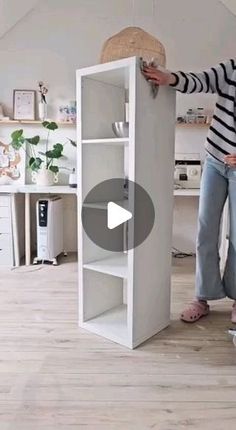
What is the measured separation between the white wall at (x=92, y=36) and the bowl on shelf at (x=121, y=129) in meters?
1.60

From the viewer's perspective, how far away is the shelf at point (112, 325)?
1.65m

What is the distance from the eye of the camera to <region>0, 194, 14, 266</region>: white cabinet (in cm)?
281

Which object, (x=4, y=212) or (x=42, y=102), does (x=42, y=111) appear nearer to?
(x=42, y=102)

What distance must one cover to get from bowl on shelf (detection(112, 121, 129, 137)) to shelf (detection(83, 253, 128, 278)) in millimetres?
613

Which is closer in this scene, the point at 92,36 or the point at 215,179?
the point at 215,179

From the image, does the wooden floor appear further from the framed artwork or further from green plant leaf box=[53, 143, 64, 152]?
the framed artwork

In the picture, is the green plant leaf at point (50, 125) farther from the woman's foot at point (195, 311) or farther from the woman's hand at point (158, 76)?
the woman's foot at point (195, 311)

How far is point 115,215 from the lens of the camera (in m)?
1.78

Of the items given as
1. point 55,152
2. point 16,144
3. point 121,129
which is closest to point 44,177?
point 55,152

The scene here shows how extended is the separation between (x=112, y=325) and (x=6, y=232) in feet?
4.74

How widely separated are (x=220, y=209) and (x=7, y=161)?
2080 millimetres

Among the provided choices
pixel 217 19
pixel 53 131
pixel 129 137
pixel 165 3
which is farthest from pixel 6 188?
pixel 217 19

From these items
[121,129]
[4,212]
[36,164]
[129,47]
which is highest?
[129,47]

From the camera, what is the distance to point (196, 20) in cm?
303
